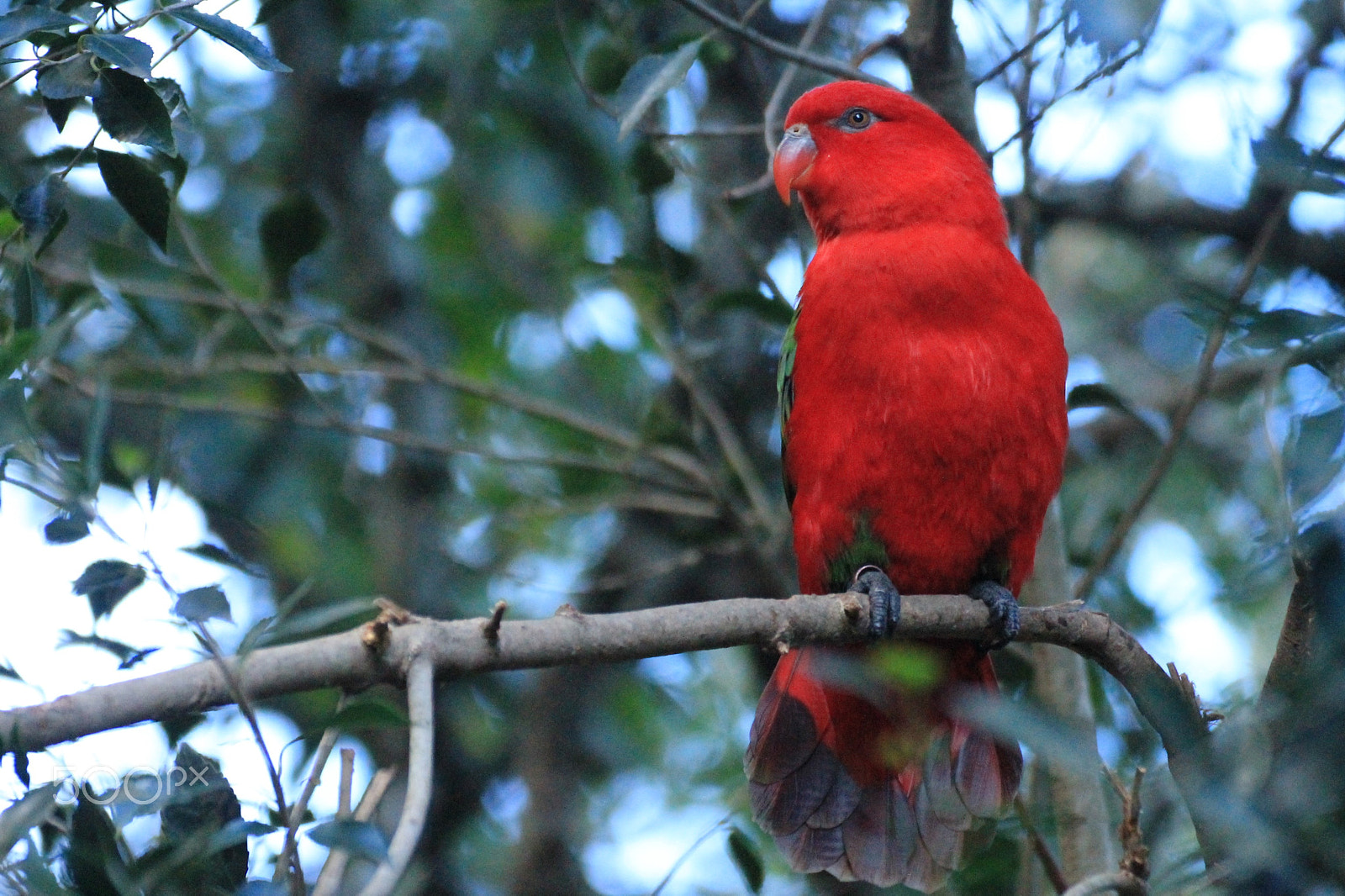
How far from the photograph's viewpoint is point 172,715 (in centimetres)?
164

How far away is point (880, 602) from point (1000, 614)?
0.95ft

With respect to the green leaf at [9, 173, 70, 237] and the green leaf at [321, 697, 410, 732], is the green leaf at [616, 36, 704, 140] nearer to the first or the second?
the green leaf at [9, 173, 70, 237]

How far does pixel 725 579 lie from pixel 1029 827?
2.27m

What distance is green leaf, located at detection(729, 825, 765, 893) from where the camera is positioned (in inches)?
104

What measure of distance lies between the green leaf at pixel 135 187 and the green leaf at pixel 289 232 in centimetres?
147

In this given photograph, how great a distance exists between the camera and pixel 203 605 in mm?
1742

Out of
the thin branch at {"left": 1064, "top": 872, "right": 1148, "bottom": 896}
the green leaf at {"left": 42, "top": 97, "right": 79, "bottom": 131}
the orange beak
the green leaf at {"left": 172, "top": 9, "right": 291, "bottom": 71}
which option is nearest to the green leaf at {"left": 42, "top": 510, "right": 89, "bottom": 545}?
the green leaf at {"left": 42, "top": 97, "right": 79, "bottom": 131}

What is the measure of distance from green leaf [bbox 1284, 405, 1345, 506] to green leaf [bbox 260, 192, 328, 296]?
282cm

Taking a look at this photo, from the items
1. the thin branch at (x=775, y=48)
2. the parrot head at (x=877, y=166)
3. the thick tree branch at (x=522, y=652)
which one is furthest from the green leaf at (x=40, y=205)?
the parrot head at (x=877, y=166)

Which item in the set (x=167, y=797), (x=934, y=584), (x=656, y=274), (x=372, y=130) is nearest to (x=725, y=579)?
(x=656, y=274)

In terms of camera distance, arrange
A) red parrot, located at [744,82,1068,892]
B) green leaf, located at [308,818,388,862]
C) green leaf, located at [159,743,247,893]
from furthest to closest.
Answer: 1. red parrot, located at [744,82,1068,892]
2. green leaf, located at [159,743,247,893]
3. green leaf, located at [308,818,388,862]

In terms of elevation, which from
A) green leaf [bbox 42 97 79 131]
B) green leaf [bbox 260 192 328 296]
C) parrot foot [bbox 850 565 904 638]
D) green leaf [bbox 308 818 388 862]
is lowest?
green leaf [bbox 308 818 388 862]

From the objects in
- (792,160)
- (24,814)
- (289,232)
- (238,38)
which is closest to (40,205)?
(238,38)

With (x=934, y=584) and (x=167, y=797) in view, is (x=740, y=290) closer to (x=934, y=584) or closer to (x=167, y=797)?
(x=934, y=584)
